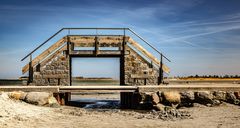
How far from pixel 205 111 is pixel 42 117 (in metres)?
6.93

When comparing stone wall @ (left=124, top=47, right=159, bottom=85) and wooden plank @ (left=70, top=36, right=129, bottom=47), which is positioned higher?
wooden plank @ (left=70, top=36, right=129, bottom=47)

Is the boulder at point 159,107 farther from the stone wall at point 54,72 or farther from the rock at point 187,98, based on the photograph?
the stone wall at point 54,72

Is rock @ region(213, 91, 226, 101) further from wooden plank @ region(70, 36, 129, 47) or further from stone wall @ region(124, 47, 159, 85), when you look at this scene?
wooden plank @ region(70, 36, 129, 47)

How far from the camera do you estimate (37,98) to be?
13.3 metres

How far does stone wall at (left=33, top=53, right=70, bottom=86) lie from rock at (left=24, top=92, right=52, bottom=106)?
8.69 ft

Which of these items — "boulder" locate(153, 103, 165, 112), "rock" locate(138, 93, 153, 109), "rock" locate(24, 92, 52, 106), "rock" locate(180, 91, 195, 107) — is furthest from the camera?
"rock" locate(180, 91, 195, 107)

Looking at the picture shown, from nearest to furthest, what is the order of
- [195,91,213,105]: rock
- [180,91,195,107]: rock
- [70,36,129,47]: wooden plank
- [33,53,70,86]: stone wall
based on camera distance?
[180,91,195,107]: rock
[195,91,213,105]: rock
[33,53,70,86]: stone wall
[70,36,129,47]: wooden plank

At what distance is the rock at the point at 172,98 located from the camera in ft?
45.3

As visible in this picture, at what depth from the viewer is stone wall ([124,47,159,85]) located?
1638cm

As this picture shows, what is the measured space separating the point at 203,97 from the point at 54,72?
7900mm

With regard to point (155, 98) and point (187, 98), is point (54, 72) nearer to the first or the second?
point (155, 98)

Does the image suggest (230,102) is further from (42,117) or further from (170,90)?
(42,117)

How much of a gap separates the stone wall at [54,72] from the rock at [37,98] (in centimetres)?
265

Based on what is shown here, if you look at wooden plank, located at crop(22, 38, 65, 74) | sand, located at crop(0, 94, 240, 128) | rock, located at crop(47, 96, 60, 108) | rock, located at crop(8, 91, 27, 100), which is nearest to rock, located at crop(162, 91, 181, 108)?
sand, located at crop(0, 94, 240, 128)
